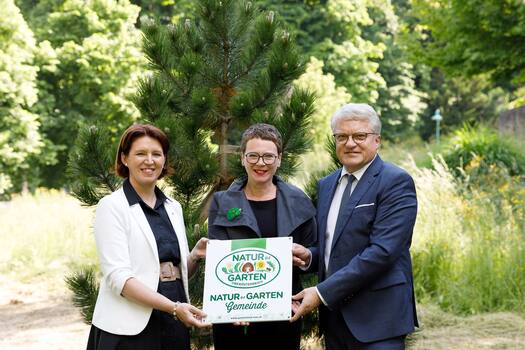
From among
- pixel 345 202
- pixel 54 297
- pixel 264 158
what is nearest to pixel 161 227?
pixel 264 158

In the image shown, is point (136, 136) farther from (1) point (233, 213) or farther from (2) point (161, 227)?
(1) point (233, 213)

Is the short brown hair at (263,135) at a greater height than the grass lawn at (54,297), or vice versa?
the short brown hair at (263,135)

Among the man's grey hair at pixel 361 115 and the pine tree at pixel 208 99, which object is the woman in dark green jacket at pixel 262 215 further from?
the pine tree at pixel 208 99

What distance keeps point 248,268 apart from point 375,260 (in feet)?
2.12

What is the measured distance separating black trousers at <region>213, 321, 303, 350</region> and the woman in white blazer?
20cm

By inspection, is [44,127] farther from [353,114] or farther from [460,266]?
[353,114]

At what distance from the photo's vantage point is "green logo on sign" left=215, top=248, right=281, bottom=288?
11.3 feet

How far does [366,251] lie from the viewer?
3.36 m

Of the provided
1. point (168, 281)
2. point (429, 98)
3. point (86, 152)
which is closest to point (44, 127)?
point (86, 152)

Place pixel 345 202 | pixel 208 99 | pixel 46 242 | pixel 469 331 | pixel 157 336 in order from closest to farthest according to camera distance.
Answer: pixel 157 336, pixel 345 202, pixel 208 99, pixel 469 331, pixel 46 242

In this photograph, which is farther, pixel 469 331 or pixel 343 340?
pixel 469 331

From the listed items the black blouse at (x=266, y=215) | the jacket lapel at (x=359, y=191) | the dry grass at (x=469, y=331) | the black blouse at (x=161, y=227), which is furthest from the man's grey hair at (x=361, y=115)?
the dry grass at (x=469, y=331)

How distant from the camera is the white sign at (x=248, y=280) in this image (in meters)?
3.38

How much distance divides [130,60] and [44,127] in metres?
3.65
